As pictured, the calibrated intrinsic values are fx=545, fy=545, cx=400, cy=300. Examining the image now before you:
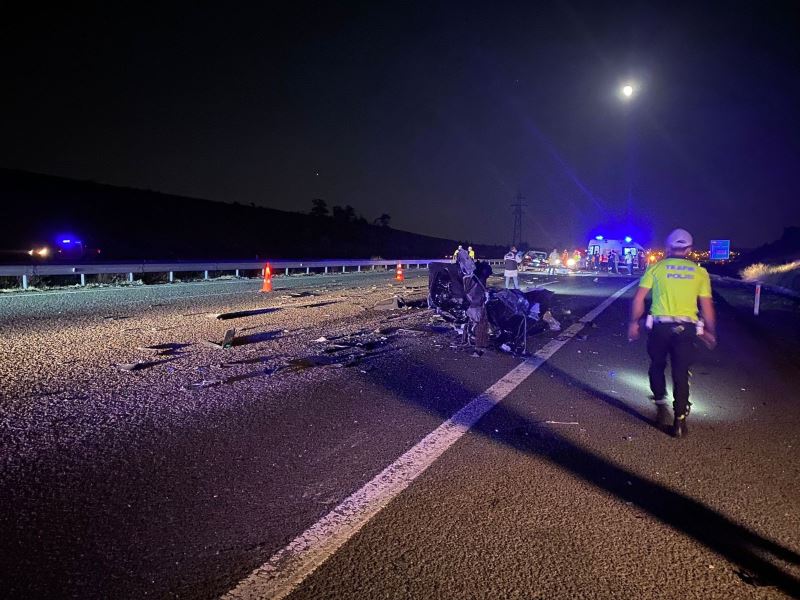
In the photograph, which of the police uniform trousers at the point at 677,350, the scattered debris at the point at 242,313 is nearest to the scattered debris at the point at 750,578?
the police uniform trousers at the point at 677,350

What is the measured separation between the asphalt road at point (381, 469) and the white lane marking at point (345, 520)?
8 centimetres

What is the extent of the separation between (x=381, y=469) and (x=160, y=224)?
267ft

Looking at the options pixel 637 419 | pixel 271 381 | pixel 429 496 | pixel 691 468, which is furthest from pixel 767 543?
pixel 271 381

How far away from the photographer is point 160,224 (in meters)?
77.2

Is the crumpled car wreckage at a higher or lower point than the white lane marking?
higher

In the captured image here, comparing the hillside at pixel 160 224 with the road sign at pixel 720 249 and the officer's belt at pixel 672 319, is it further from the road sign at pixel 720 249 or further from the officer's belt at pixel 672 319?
the officer's belt at pixel 672 319

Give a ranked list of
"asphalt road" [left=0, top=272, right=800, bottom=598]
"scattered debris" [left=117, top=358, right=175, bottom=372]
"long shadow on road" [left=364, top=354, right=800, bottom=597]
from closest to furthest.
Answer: "asphalt road" [left=0, top=272, right=800, bottom=598] → "long shadow on road" [left=364, top=354, right=800, bottom=597] → "scattered debris" [left=117, top=358, right=175, bottom=372]

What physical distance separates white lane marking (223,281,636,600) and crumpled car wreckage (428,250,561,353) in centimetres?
361

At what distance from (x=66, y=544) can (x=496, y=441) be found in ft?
10.3

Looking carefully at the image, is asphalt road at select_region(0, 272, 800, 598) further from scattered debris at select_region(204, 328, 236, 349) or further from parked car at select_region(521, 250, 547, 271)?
parked car at select_region(521, 250, 547, 271)

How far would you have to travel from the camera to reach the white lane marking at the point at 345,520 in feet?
8.71

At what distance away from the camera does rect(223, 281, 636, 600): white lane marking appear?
2654 mm

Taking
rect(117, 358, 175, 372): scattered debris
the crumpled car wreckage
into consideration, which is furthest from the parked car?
rect(117, 358, 175, 372): scattered debris

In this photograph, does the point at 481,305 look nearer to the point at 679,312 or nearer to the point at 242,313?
the point at 679,312
